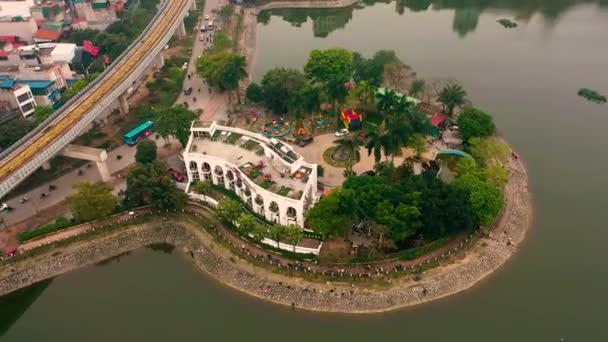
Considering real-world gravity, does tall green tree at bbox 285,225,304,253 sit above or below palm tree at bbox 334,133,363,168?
below

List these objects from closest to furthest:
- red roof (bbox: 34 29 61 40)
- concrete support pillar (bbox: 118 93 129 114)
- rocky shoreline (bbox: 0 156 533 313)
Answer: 1. rocky shoreline (bbox: 0 156 533 313)
2. concrete support pillar (bbox: 118 93 129 114)
3. red roof (bbox: 34 29 61 40)

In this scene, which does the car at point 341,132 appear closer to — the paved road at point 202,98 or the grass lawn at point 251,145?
the grass lawn at point 251,145

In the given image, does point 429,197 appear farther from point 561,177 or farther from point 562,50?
point 562,50

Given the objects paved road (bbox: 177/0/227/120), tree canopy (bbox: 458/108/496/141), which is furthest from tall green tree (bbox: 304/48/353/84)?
tree canopy (bbox: 458/108/496/141)

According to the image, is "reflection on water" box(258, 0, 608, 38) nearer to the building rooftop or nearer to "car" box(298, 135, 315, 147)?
"car" box(298, 135, 315, 147)

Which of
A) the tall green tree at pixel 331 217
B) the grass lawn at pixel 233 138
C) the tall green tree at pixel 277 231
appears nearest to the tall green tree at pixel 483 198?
the tall green tree at pixel 331 217

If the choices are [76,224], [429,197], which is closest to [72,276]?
Result: [76,224]
